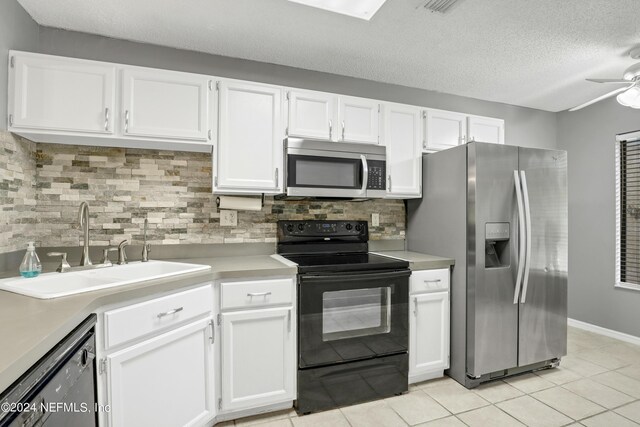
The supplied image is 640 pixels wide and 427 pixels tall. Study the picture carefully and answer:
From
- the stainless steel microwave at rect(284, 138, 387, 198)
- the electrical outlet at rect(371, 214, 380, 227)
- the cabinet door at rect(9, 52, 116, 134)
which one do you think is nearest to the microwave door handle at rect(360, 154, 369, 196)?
the stainless steel microwave at rect(284, 138, 387, 198)

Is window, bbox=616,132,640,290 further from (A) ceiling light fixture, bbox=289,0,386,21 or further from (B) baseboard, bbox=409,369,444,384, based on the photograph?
(A) ceiling light fixture, bbox=289,0,386,21

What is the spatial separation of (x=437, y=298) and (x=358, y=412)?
947 mm

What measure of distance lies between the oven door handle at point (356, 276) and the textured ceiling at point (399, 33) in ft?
5.23

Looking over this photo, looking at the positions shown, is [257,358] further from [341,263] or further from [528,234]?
[528,234]

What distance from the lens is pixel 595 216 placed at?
3.30 m

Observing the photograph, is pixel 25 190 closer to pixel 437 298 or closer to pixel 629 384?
pixel 437 298

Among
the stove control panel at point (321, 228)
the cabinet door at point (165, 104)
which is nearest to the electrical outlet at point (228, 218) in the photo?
the stove control panel at point (321, 228)

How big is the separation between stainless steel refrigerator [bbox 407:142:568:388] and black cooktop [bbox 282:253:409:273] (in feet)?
1.78

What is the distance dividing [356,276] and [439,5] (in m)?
1.67

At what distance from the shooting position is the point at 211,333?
5.86 feet

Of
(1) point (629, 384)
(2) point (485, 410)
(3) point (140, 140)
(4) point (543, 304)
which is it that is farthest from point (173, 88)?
(1) point (629, 384)

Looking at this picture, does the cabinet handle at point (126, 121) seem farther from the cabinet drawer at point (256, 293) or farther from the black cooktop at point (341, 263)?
the black cooktop at point (341, 263)

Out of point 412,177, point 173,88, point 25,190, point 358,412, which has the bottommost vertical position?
point 358,412

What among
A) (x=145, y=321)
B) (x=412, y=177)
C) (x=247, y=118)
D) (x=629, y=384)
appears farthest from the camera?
(x=412, y=177)
